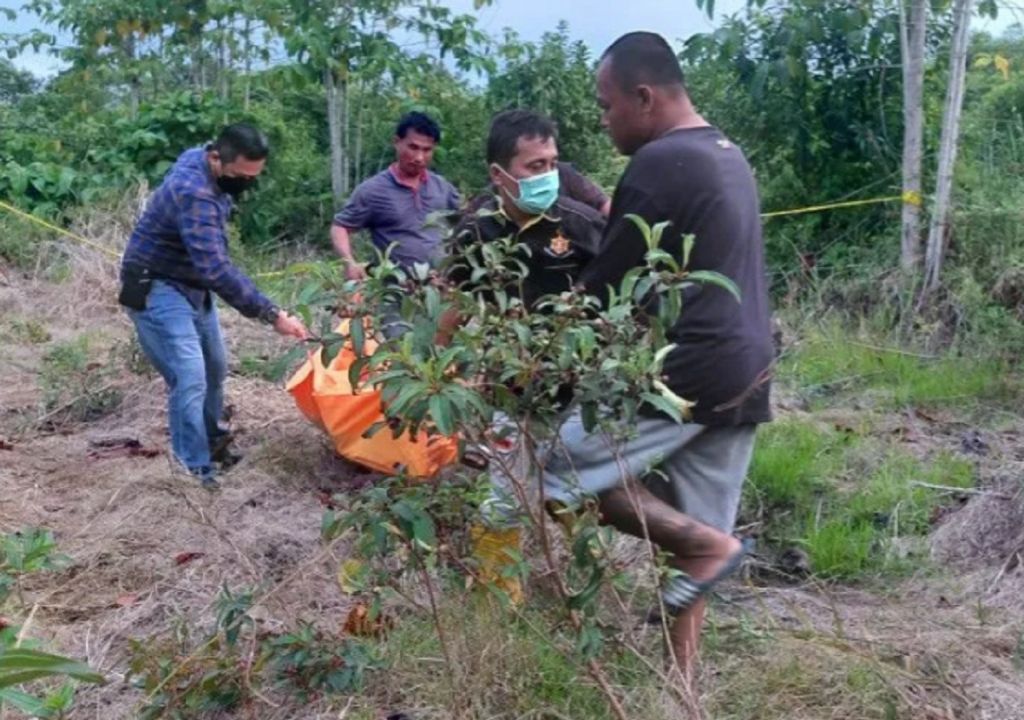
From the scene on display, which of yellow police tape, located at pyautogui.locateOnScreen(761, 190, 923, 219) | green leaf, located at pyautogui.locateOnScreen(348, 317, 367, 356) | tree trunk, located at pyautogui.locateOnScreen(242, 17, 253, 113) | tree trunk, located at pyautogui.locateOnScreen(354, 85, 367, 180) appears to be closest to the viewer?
green leaf, located at pyautogui.locateOnScreen(348, 317, 367, 356)

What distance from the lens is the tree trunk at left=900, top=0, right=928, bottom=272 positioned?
8734 millimetres

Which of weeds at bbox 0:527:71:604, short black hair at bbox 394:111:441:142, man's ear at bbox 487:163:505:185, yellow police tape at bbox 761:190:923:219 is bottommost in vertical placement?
yellow police tape at bbox 761:190:923:219

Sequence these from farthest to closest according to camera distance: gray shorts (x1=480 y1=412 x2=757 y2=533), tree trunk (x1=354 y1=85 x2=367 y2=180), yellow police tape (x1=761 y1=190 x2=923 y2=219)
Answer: tree trunk (x1=354 y1=85 x2=367 y2=180) → yellow police tape (x1=761 y1=190 x2=923 y2=219) → gray shorts (x1=480 y1=412 x2=757 y2=533)

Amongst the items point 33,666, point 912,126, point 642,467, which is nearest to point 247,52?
point 912,126

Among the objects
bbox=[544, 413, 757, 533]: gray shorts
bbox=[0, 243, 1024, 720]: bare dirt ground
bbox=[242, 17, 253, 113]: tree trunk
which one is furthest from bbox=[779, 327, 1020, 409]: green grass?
bbox=[242, 17, 253, 113]: tree trunk

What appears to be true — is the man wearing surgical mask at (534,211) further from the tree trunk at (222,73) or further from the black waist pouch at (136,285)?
the tree trunk at (222,73)

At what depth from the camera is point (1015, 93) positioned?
1032 centimetres

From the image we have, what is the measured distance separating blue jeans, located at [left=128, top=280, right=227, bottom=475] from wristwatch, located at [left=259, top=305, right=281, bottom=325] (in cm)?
49

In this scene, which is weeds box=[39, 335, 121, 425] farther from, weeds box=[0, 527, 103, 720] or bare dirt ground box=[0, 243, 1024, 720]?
weeds box=[0, 527, 103, 720]

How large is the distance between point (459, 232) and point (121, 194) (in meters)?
8.78

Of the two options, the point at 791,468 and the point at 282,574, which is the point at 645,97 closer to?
the point at 282,574

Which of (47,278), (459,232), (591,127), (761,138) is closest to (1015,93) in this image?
(761,138)

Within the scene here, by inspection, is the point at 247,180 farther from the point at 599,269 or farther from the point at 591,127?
the point at 591,127

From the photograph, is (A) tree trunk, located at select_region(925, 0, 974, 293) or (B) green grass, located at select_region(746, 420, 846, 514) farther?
(A) tree trunk, located at select_region(925, 0, 974, 293)
